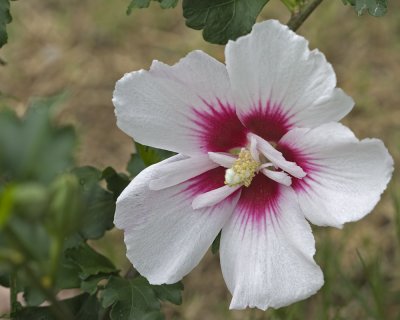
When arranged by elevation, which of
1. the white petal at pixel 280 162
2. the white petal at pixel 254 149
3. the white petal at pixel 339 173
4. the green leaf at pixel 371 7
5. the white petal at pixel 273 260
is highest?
the green leaf at pixel 371 7

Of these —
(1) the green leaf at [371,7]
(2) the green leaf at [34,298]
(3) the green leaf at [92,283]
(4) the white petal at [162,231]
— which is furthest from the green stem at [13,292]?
(1) the green leaf at [371,7]

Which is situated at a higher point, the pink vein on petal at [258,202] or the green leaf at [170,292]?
the pink vein on petal at [258,202]

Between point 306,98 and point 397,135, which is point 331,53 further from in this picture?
point 306,98

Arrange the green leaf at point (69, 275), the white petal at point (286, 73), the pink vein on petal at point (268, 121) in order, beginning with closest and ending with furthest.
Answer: the white petal at point (286, 73), the pink vein on petal at point (268, 121), the green leaf at point (69, 275)

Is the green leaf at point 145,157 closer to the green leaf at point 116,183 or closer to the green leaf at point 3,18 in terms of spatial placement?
the green leaf at point 116,183

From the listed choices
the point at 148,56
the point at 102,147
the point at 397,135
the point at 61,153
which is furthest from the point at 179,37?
the point at 61,153

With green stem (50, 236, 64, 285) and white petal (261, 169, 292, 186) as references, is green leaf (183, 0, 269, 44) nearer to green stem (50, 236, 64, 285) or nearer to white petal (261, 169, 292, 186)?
white petal (261, 169, 292, 186)
